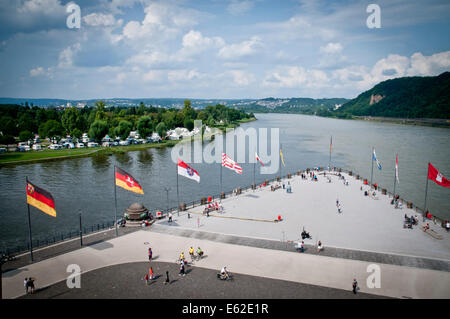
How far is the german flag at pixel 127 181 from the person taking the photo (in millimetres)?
25516

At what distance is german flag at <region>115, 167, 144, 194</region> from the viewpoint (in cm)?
2552

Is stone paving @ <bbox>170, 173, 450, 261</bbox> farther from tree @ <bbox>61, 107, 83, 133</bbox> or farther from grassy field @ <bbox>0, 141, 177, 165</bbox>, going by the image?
tree @ <bbox>61, 107, 83, 133</bbox>

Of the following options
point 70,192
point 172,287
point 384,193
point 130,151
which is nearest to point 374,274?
point 172,287

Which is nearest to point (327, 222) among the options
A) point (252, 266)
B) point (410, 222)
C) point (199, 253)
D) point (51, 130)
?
point (410, 222)

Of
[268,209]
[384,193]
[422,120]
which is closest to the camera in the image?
[268,209]

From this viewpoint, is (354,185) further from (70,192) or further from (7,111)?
(7,111)

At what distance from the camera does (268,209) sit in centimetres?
3512

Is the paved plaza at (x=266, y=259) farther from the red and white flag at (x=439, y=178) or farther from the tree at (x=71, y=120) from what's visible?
the tree at (x=71, y=120)

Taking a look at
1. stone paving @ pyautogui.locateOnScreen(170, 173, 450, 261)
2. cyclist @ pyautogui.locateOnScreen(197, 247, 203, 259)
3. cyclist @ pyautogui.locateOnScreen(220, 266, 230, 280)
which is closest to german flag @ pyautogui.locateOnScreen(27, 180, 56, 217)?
cyclist @ pyautogui.locateOnScreen(197, 247, 203, 259)

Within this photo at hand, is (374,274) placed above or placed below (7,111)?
below

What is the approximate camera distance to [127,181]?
84.8 ft

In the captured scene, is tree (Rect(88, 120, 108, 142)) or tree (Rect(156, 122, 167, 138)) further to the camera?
tree (Rect(156, 122, 167, 138))

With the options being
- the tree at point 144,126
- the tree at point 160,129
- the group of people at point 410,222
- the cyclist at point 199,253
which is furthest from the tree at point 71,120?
the group of people at point 410,222

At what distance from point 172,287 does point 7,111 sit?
16014 centimetres
